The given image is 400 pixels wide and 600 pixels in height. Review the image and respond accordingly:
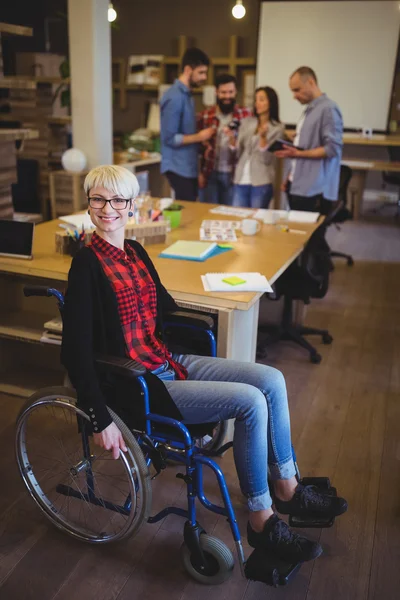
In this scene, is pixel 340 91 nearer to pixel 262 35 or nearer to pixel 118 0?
pixel 262 35

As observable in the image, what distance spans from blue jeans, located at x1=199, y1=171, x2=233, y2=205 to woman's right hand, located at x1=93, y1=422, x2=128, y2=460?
9.93 feet

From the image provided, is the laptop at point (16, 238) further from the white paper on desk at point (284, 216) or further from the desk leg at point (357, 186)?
the desk leg at point (357, 186)

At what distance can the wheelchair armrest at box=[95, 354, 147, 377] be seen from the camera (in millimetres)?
1442

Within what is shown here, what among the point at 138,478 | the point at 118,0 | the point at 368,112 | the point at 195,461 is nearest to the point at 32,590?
the point at 138,478

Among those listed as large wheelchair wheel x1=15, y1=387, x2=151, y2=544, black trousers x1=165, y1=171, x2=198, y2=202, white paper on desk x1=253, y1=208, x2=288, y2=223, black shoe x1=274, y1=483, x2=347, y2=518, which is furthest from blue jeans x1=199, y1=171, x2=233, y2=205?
black shoe x1=274, y1=483, x2=347, y2=518

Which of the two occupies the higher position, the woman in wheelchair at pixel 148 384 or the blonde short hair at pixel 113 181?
the blonde short hair at pixel 113 181

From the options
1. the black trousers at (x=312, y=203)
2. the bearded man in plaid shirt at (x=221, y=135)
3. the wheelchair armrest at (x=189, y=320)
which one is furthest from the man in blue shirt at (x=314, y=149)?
the wheelchair armrest at (x=189, y=320)

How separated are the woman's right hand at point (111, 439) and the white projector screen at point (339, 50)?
6.79 meters

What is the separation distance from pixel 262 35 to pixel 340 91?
4.08 ft

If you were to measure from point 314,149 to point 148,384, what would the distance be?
2514 millimetres

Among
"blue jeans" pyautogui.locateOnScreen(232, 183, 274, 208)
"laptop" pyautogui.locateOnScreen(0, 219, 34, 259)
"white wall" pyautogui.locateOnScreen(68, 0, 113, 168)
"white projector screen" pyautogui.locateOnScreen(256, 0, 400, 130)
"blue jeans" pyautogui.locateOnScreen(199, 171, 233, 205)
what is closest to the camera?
"laptop" pyautogui.locateOnScreen(0, 219, 34, 259)

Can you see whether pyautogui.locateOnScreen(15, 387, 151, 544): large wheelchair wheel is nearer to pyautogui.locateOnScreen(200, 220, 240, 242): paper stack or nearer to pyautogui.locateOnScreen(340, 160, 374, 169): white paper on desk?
pyautogui.locateOnScreen(200, 220, 240, 242): paper stack

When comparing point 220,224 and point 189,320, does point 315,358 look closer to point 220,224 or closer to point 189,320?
point 220,224

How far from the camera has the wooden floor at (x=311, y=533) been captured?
1.60 metres
